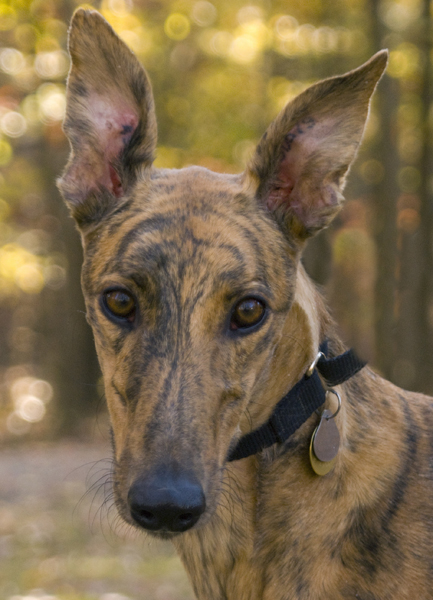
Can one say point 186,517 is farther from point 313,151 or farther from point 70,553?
point 70,553

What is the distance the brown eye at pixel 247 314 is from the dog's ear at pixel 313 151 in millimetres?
581

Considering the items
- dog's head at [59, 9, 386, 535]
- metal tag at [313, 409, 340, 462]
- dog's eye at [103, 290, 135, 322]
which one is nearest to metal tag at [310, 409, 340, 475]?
metal tag at [313, 409, 340, 462]

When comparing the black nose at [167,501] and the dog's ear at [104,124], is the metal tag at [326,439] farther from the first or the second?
the dog's ear at [104,124]

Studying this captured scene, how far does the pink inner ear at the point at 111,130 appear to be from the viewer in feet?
11.1

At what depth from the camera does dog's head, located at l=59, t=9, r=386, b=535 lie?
2.68 meters

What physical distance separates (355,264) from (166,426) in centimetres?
2047

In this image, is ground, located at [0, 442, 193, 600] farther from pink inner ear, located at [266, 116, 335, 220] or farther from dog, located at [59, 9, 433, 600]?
pink inner ear, located at [266, 116, 335, 220]

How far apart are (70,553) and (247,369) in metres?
6.29

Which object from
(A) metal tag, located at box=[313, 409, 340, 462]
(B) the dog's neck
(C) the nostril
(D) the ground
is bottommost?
(D) the ground

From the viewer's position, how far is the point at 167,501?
2.44 meters

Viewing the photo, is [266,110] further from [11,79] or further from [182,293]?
[182,293]

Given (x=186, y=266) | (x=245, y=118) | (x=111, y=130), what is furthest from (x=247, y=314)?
(x=245, y=118)

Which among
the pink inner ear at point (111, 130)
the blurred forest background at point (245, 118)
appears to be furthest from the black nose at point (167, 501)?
the blurred forest background at point (245, 118)

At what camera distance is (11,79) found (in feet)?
55.1
